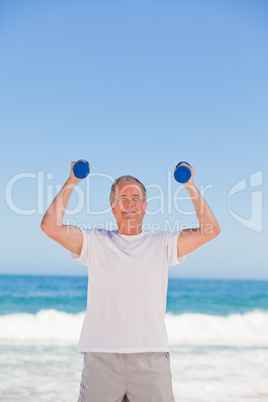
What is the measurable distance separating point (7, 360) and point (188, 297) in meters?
11.1

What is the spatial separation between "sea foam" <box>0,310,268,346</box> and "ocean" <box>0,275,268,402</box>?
21mm

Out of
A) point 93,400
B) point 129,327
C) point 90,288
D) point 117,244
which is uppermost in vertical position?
point 117,244

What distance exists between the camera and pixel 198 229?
235 centimetres

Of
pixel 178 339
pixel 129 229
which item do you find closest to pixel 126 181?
pixel 129 229

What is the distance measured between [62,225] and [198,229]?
681mm

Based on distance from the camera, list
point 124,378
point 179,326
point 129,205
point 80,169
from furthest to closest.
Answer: point 179,326 → point 129,205 → point 80,169 → point 124,378

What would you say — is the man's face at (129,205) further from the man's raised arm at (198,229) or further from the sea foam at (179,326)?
the sea foam at (179,326)

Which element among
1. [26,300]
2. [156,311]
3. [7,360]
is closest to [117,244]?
[156,311]

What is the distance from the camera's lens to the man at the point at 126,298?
2.17 m

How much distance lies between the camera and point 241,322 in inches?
492

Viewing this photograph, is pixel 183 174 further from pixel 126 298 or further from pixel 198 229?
pixel 126 298

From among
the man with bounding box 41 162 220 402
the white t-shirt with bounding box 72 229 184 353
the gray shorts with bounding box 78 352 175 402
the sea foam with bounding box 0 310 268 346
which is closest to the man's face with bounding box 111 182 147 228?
the man with bounding box 41 162 220 402

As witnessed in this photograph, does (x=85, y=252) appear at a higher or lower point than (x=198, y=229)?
lower

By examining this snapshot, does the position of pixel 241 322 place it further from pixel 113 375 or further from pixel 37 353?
pixel 113 375
